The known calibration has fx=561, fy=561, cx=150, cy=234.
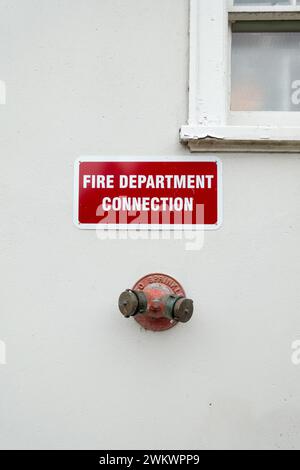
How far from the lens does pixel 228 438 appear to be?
2391 mm

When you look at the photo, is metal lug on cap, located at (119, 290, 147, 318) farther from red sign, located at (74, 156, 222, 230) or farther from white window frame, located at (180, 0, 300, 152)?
white window frame, located at (180, 0, 300, 152)

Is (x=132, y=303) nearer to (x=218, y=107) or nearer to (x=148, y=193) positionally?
(x=148, y=193)

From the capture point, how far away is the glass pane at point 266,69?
2549mm

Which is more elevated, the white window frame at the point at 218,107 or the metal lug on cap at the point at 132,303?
the white window frame at the point at 218,107

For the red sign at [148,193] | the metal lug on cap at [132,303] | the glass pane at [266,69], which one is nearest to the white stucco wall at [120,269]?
the red sign at [148,193]

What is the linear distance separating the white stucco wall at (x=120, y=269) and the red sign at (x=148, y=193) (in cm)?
5

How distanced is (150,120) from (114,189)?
0.34 m

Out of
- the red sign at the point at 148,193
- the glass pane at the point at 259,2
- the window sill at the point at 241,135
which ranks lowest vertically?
the red sign at the point at 148,193

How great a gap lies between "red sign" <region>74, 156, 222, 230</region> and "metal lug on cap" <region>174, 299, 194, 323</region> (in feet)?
1.19

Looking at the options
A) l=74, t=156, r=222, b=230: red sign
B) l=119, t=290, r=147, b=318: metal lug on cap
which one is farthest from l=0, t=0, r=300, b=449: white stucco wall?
l=119, t=290, r=147, b=318: metal lug on cap

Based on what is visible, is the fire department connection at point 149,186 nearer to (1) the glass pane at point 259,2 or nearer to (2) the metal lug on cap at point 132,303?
(2) the metal lug on cap at point 132,303

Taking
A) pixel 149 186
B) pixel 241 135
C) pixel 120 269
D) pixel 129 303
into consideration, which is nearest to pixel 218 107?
pixel 241 135

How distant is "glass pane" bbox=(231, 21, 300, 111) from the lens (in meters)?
2.55

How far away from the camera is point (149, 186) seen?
2.45 m
